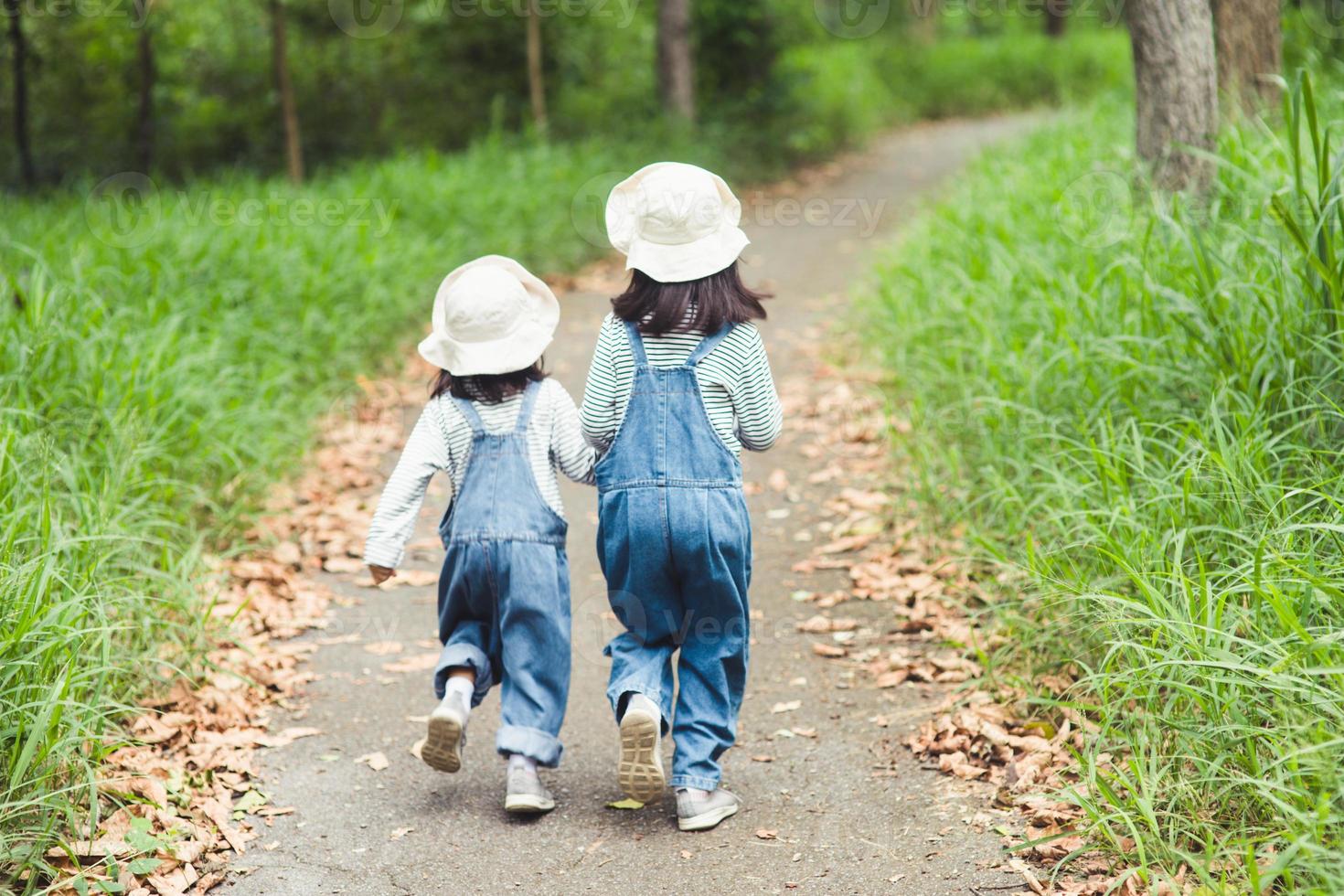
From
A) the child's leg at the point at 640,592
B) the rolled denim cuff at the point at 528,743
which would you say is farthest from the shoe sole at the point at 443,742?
the child's leg at the point at 640,592

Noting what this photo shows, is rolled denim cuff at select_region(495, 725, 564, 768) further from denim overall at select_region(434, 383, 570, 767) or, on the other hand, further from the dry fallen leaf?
the dry fallen leaf

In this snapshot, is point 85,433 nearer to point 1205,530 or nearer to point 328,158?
point 1205,530

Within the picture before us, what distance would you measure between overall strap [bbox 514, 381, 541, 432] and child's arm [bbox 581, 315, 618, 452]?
7.8 inches

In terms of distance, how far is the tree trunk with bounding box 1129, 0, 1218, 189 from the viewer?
5961mm

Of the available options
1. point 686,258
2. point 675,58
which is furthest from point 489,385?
point 675,58

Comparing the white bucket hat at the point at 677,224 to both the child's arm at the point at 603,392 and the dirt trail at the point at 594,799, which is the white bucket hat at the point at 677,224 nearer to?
the child's arm at the point at 603,392

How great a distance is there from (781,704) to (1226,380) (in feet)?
6.09

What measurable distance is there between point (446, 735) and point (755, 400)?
1.20 metres

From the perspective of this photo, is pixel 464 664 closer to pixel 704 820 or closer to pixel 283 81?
pixel 704 820

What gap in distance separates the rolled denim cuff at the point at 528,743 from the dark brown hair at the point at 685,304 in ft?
3.75

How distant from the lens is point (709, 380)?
10.4ft

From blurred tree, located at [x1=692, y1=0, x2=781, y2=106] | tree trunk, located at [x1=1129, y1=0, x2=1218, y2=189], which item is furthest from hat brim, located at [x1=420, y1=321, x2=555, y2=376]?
blurred tree, located at [x1=692, y1=0, x2=781, y2=106]

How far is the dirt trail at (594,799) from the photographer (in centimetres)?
305

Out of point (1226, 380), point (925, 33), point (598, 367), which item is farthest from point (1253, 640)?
point (925, 33)
